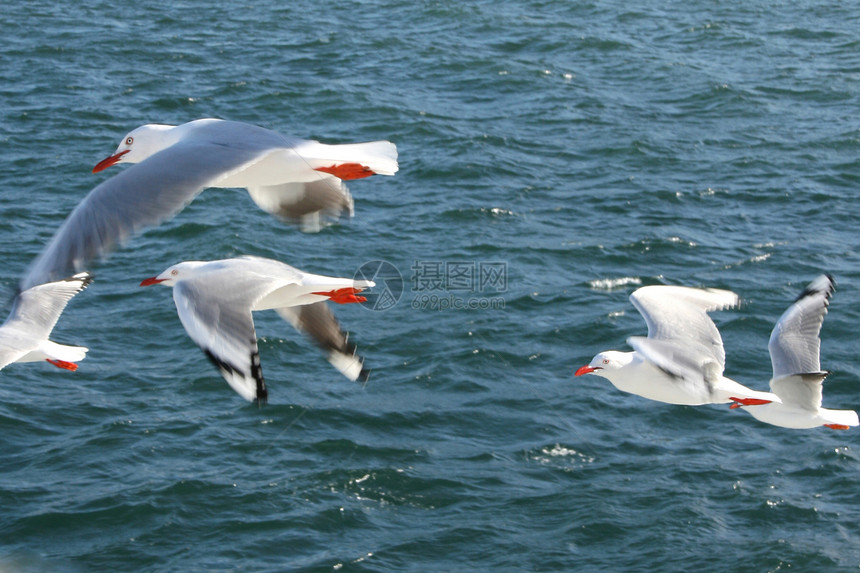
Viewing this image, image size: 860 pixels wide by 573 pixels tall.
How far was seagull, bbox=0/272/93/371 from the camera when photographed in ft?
42.9

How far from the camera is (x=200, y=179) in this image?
843cm

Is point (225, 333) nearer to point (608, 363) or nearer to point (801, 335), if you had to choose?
point (608, 363)

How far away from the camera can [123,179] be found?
8477 millimetres

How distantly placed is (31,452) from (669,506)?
836cm

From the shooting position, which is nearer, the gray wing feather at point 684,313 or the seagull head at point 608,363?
the seagull head at point 608,363

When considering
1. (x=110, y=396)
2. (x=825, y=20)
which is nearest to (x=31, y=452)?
(x=110, y=396)

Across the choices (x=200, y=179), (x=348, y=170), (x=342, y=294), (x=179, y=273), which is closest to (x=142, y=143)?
(x=179, y=273)

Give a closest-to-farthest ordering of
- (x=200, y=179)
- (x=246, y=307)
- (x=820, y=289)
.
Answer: (x=200, y=179) → (x=246, y=307) → (x=820, y=289)

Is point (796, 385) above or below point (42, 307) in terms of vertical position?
below

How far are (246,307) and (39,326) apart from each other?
5759 mm

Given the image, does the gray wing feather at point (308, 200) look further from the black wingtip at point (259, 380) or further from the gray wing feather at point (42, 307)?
the gray wing feather at point (42, 307)

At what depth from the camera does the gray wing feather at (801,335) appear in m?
12.5

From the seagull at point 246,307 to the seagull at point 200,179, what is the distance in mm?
706

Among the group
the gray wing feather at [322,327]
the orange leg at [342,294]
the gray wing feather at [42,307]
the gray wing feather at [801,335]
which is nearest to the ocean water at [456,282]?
the gray wing feather at [42,307]
